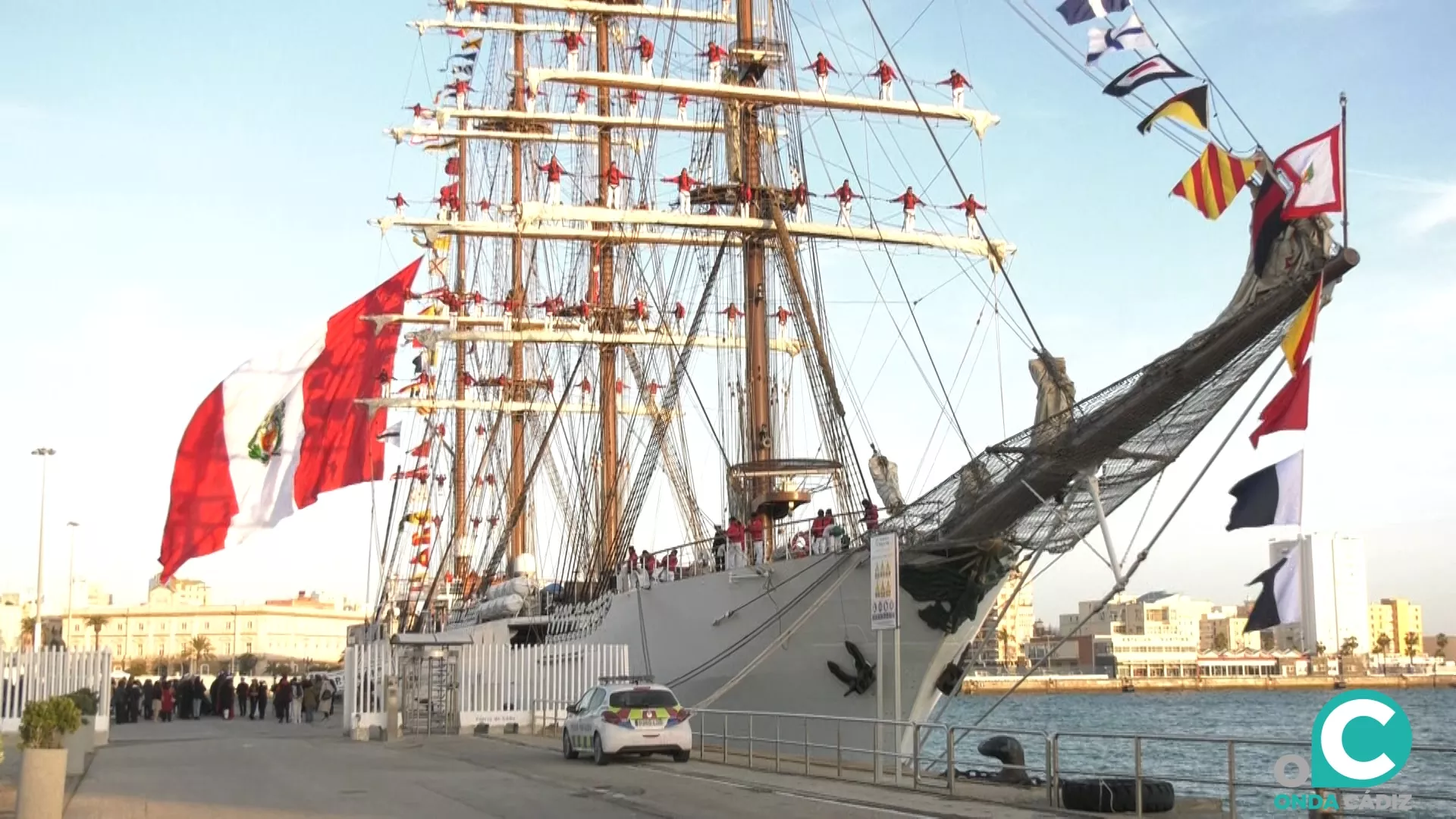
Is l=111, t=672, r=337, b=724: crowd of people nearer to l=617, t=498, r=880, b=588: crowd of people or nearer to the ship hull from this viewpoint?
l=617, t=498, r=880, b=588: crowd of people

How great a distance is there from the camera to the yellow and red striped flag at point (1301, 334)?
17.0 meters

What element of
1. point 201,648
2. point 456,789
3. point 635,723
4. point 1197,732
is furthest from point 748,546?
point 201,648

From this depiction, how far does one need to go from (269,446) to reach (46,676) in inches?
280

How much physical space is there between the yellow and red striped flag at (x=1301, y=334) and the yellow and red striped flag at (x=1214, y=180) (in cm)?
140

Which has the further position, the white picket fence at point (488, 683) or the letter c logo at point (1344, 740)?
the white picket fence at point (488, 683)

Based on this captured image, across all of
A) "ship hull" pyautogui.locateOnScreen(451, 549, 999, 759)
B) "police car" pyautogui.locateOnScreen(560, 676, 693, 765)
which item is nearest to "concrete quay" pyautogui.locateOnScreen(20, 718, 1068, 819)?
"police car" pyautogui.locateOnScreen(560, 676, 693, 765)

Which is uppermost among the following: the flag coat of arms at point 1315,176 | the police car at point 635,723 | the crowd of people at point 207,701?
the flag coat of arms at point 1315,176

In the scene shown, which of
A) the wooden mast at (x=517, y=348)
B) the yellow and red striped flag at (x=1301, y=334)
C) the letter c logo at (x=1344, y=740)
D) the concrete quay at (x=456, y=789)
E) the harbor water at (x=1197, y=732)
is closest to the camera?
the letter c logo at (x=1344, y=740)

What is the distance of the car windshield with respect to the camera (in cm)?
2236

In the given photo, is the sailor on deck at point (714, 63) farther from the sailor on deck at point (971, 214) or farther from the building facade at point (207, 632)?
the building facade at point (207, 632)

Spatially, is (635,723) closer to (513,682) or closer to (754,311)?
(513,682)

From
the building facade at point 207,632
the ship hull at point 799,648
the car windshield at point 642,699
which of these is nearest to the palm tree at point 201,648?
the building facade at point 207,632

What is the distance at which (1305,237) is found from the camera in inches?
713

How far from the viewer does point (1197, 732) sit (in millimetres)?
69125
